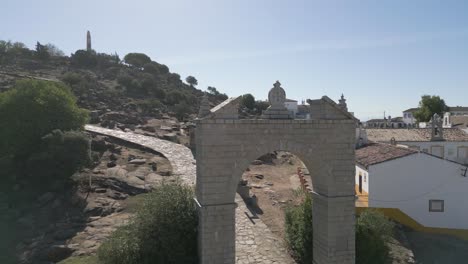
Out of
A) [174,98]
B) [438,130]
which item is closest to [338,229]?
[438,130]

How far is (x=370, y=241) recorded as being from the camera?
47.6 feet

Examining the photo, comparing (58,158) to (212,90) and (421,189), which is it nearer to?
(421,189)

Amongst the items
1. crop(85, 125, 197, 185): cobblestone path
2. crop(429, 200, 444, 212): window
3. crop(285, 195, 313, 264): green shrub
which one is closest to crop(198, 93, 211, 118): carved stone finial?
crop(285, 195, 313, 264): green shrub

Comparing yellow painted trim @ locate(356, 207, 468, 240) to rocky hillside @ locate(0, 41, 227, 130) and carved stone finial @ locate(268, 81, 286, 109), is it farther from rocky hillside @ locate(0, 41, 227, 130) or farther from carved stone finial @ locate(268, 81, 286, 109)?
rocky hillside @ locate(0, 41, 227, 130)

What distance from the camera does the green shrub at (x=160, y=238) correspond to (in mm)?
12844

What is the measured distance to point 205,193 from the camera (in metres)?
11.9

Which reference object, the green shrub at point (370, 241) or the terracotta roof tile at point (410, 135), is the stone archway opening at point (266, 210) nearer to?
the green shrub at point (370, 241)

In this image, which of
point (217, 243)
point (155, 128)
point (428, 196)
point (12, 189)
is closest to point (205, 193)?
point (217, 243)

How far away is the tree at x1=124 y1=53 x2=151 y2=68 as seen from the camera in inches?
3438

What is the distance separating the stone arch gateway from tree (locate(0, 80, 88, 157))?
19669mm

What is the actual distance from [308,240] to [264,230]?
155 inches

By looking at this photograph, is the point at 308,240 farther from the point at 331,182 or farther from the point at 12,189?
the point at 12,189

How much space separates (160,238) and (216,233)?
90.0 inches

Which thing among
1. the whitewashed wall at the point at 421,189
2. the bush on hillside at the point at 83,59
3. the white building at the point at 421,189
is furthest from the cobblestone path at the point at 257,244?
the bush on hillside at the point at 83,59
